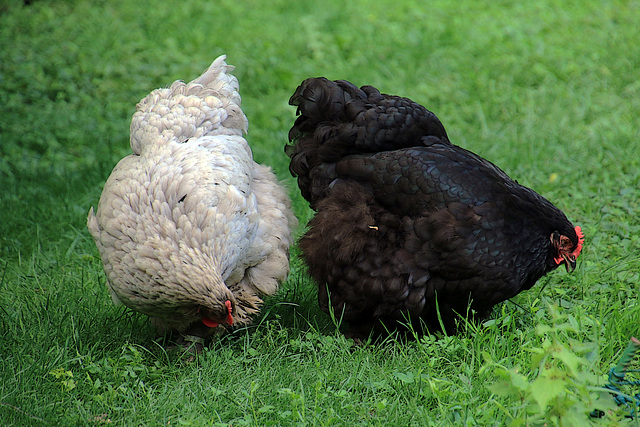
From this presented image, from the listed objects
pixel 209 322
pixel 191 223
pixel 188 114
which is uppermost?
pixel 188 114

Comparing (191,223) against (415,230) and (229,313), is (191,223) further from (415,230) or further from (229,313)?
(415,230)

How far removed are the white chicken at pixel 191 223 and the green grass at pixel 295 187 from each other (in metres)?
0.34

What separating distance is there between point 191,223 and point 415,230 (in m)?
1.29

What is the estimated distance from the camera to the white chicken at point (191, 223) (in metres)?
3.39

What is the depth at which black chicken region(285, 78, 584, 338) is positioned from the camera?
3607 mm

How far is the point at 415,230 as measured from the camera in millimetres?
3701

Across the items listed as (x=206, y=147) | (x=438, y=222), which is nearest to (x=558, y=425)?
(x=438, y=222)

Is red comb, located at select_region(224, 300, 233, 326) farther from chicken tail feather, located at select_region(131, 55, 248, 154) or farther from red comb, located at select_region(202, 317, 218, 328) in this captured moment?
chicken tail feather, located at select_region(131, 55, 248, 154)

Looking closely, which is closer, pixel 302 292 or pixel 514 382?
pixel 514 382

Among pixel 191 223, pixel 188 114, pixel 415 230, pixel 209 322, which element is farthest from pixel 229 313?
pixel 188 114

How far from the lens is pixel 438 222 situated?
11.9 ft

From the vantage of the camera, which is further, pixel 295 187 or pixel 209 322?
pixel 295 187

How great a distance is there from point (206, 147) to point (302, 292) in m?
1.25

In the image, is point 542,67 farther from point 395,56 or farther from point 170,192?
point 170,192
